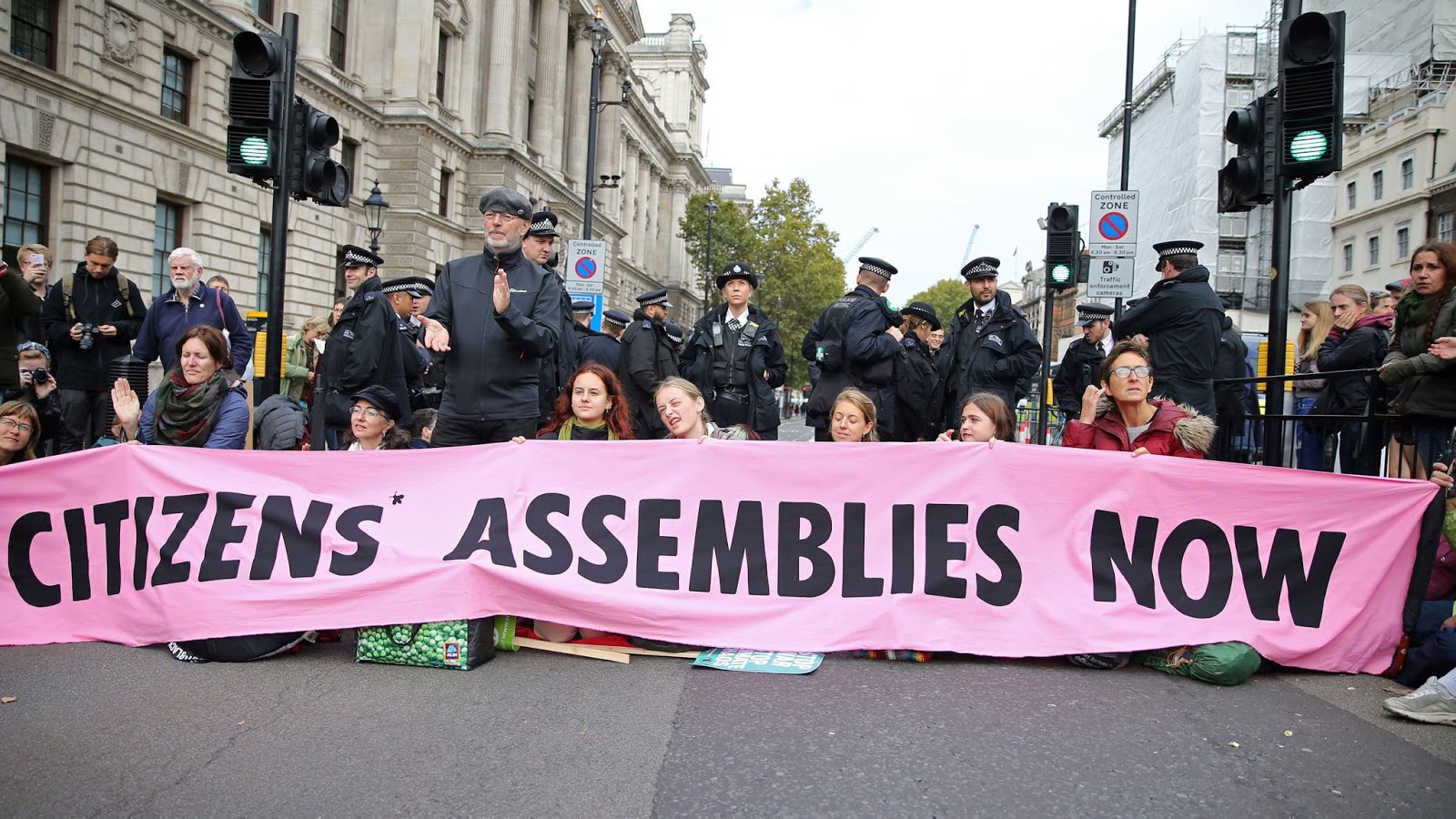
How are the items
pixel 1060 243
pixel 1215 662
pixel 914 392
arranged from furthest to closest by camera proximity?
pixel 1060 243 → pixel 914 392 → pixel 1215 662

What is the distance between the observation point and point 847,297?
826cm

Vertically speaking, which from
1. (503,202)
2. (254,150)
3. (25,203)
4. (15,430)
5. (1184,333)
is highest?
(25,203)

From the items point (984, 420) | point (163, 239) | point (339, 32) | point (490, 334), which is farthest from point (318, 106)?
point (984, 420)

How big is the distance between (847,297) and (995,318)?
1.21 meters

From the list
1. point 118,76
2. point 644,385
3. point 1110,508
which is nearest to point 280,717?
point 1110,508

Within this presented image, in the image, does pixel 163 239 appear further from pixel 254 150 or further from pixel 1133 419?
pixel 1133 419

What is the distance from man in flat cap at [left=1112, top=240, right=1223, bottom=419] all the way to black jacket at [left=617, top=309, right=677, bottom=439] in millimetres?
3451

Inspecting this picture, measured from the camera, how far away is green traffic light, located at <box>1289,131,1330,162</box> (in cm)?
659

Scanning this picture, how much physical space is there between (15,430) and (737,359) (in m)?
4.80

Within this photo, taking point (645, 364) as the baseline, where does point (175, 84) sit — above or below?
above

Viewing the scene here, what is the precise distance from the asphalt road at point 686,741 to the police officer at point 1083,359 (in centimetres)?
666

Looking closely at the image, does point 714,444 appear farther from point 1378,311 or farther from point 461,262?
point 1378,311

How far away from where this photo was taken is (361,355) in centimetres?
698

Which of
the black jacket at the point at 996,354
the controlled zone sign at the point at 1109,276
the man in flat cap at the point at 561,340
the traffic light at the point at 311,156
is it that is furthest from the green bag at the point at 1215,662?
the controlled zone sign at the point at 1109,276
